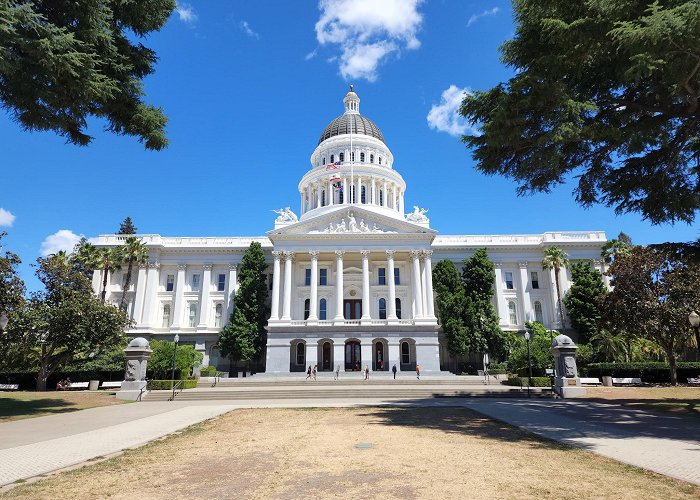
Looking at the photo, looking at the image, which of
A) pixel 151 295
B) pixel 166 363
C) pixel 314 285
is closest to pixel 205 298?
pixel 151 295

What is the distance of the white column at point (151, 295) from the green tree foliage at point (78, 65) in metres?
39.3

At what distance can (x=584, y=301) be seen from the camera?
156 feet

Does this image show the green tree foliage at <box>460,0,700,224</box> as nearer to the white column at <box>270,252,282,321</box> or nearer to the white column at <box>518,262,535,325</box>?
the white column at <box>270,252,282,321</box>

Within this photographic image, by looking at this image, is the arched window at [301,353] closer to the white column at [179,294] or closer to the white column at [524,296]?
the white column at [179,294]

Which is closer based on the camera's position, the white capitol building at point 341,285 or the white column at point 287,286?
the white capitol building at point 341,285

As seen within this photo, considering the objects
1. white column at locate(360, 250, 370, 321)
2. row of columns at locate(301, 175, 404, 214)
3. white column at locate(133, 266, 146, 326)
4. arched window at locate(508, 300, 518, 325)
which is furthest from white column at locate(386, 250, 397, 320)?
white column at locate(133, 266, 146, 326)

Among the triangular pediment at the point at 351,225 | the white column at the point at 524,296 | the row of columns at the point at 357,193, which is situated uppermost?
the row of columns at the point at 357,193

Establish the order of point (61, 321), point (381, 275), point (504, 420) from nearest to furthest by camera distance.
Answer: point (504, 420) < point (61, 321) < point (381, 275)

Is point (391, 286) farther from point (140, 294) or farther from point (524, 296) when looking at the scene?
point (140, 294)

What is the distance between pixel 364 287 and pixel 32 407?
105 feet

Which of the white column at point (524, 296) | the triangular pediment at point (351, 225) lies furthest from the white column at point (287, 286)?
the white column at point (524, 296)

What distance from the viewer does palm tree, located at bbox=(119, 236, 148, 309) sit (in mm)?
50469

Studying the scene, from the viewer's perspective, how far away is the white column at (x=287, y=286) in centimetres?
4710

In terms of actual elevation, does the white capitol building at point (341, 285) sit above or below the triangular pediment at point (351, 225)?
below
